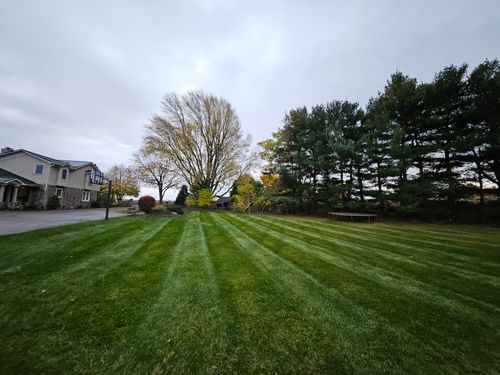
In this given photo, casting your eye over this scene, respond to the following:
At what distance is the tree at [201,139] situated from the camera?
22641 millimetres


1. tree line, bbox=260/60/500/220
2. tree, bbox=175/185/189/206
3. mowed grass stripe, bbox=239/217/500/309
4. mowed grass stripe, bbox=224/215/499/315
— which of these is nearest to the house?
tree, bbox=175/185/189/206

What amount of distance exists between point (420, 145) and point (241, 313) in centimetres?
1913

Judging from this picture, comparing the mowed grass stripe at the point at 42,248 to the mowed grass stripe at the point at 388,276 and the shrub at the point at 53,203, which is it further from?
the shrub at the point at 53,203

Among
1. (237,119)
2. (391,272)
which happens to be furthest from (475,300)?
(237,119)

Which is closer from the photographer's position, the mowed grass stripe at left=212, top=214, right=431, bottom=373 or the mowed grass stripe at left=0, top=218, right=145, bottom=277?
the mowed grass stripe at left=212, top=214, right=431, bottom=373

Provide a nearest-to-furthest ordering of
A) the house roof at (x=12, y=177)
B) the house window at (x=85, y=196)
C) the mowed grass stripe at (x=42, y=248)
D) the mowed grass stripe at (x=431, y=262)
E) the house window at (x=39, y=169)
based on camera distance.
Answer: the mowed grass stripe at (x=42, y=248), the mowed grass stripe at (x=431, y=262), the house roof at (x=12, y=177), the house window at (x=39, y=169), the house window at (x=85, y=196)

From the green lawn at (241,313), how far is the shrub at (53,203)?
2038 cm

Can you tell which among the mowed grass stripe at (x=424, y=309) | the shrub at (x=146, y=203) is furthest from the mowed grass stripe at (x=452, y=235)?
the shrub at (x=146, y=203)

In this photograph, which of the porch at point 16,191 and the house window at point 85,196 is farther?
the house window at point 85,196

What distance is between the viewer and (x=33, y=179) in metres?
19.0

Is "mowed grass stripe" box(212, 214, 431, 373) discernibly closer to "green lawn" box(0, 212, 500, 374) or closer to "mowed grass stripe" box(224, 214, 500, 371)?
"green lawn" box(0, 212, 500, 374)

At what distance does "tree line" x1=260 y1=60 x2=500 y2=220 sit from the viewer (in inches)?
508

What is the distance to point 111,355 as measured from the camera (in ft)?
5.60

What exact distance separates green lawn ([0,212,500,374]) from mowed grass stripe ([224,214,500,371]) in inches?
0.7
